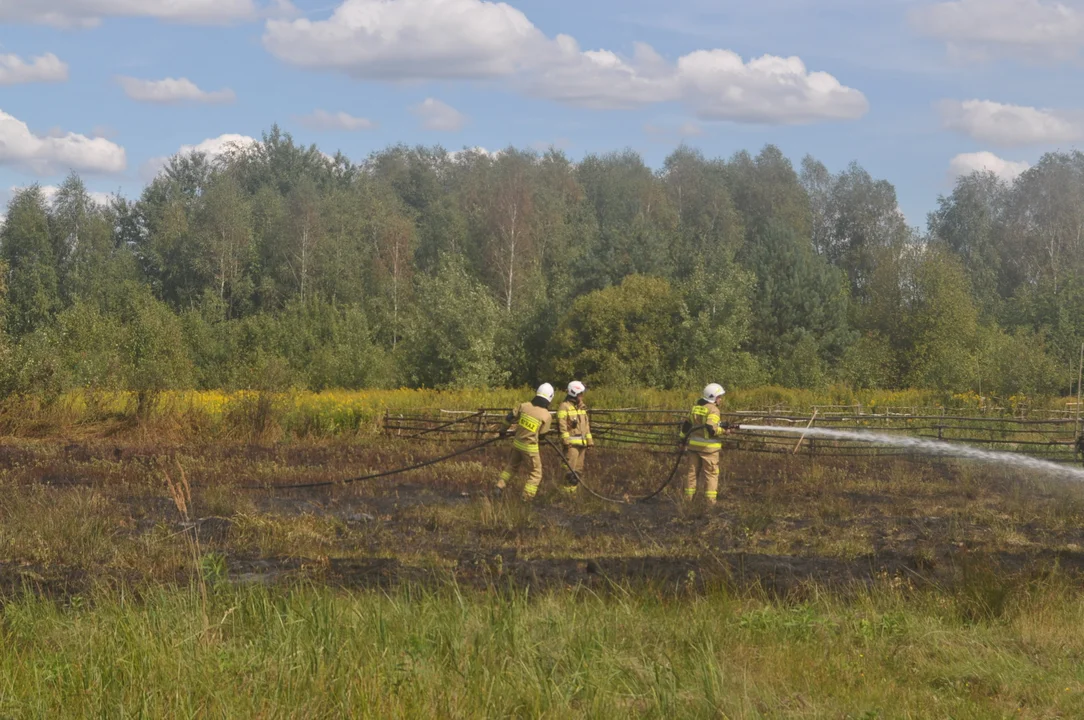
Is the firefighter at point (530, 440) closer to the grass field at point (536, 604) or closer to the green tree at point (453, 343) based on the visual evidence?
the grass field at point (536, 604)

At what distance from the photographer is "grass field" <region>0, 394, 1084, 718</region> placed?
5.89 m

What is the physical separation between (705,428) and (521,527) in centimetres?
308

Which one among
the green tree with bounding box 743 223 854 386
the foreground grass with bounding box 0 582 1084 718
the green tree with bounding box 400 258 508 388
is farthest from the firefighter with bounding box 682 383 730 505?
the green tree with bounding box 743 223 854 386

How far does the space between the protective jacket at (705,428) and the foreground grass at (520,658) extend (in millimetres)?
6225

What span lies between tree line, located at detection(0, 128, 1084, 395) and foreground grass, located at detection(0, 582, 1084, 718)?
19179 millimetres

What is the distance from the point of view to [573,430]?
57.4 ft

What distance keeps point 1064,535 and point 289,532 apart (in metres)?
8.59

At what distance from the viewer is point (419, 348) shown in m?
43.8

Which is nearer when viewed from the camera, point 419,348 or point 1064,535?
point 1064,535

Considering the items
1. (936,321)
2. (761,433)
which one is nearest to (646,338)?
(936,321)

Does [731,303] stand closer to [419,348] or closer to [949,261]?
[419,348]

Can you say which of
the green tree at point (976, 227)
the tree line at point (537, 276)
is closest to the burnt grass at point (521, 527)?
the tree line at point (537, 276)

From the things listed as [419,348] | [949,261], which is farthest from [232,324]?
[949,261]

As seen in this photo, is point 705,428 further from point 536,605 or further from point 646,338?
point 646,338
